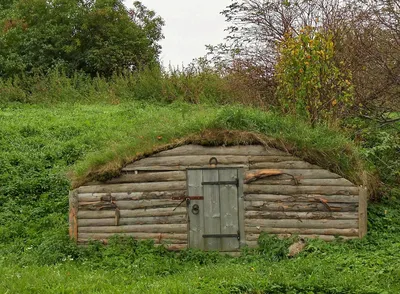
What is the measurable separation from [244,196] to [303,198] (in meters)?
1.16

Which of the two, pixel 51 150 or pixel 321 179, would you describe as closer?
pixel 321 179

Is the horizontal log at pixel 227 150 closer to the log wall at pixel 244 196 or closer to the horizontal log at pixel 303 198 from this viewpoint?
the log wall at pixel 244 196

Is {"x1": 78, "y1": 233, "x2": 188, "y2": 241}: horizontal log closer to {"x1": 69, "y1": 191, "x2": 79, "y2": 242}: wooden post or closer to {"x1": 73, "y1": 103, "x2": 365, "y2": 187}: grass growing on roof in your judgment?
{"x1": 69, "y1": 191, "x2": 79, "y2": 242}: wooden post

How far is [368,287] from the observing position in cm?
810

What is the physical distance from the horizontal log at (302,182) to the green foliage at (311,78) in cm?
226

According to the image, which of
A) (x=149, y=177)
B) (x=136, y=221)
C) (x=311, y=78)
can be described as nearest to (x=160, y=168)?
(x=149, y=177)

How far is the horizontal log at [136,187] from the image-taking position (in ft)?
36.2

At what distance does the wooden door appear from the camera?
10852 mm

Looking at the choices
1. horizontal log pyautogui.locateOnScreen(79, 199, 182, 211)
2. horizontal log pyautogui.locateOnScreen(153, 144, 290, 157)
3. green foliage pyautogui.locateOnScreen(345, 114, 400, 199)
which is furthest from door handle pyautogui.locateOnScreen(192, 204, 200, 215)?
green foliage pyautogui.locateOnScreen(345, 114, 400, 199)

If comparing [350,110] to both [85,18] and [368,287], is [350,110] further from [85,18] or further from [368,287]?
[85,18]

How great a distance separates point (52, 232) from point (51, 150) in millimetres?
4614

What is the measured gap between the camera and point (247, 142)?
35.8 ft

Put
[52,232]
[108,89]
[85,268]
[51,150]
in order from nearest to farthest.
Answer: [85,268] → [52,232] → [51,150] → [108,89]

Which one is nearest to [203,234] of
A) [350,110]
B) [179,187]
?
[179,187]
